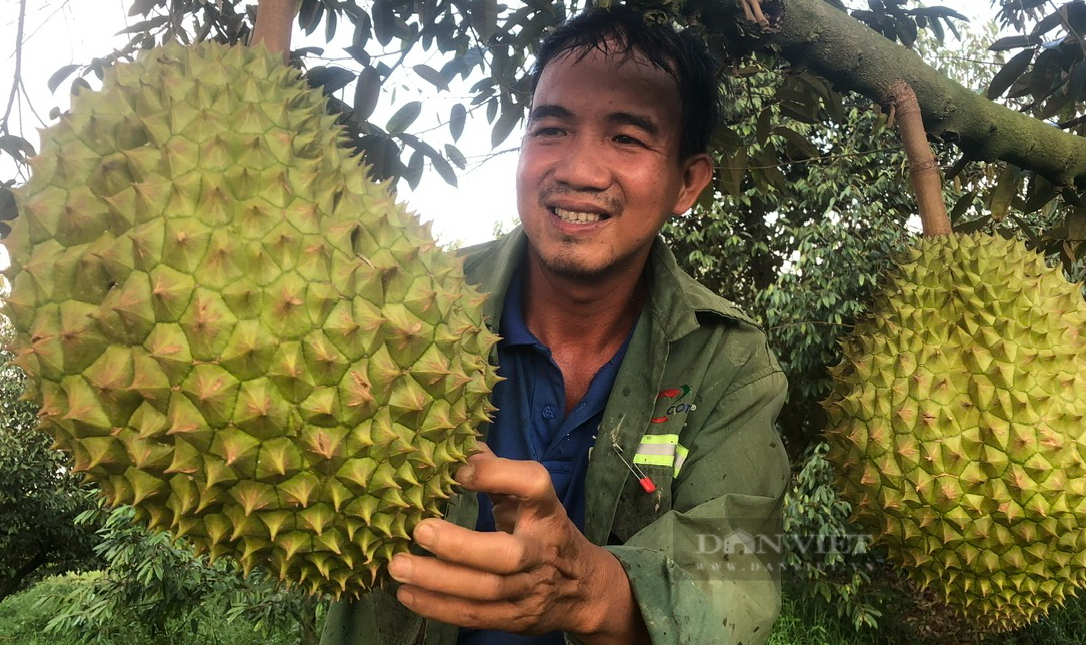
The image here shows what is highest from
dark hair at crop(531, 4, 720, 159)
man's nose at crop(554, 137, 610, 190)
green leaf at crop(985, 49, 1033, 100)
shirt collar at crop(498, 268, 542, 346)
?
green leaf at crop(985, 49, 1033, 100)

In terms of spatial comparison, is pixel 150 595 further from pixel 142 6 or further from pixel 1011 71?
pixel 1011 71

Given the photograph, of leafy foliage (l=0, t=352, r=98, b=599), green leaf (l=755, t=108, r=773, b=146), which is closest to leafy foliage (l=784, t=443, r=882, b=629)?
green leaf (l=755, t=108, r=773, b=146)

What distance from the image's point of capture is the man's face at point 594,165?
6.50ft

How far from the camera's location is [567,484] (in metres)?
2.01

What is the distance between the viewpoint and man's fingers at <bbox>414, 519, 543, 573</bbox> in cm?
117

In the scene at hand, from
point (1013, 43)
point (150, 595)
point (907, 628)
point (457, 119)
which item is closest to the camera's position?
point (1013, 43)

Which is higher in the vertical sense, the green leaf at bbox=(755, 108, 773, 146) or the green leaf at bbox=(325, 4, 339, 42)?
the green leaf at bbox=(755, 108, 773, 146)

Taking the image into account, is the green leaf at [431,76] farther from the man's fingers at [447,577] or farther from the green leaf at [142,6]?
the man's fingers at [447,577]

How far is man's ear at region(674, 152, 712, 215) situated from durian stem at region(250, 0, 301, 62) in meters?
1.37

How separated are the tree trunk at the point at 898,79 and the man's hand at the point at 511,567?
37.4 inches

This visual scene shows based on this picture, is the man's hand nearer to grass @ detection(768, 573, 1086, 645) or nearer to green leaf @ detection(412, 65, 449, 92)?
green leaf @ detection(412, 65, 449, 92)

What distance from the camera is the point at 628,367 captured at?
2.02 m

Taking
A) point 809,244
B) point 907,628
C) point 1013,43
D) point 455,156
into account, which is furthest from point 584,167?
point 907,628

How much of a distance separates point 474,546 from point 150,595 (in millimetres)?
7040
